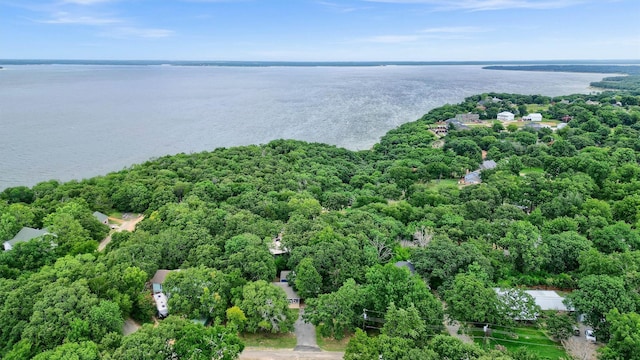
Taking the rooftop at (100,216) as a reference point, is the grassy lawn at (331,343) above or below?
below

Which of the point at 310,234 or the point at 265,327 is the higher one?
the point at 310,234

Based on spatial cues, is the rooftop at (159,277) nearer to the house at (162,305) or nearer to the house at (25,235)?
the house at (162,305)

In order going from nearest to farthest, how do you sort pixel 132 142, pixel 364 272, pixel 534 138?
pixel 364 272
pixel 534 138
pixel 132 142

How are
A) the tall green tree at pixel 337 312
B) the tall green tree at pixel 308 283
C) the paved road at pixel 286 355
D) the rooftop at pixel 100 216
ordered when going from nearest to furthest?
1. the paved road at pixel 286 355
2. the tall green tree at pixel 337 312
3. the tall green tree at pixel 308 283
4. the rooftop at pixel 100 216

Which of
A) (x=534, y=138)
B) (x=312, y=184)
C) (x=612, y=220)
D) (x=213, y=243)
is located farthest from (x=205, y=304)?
(x=534, y=138)

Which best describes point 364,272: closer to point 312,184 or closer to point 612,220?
point 312,184

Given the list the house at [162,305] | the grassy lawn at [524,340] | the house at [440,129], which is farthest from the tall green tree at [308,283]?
the house at [440,129]

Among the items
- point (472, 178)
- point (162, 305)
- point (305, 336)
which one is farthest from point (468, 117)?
point (162, 305)
